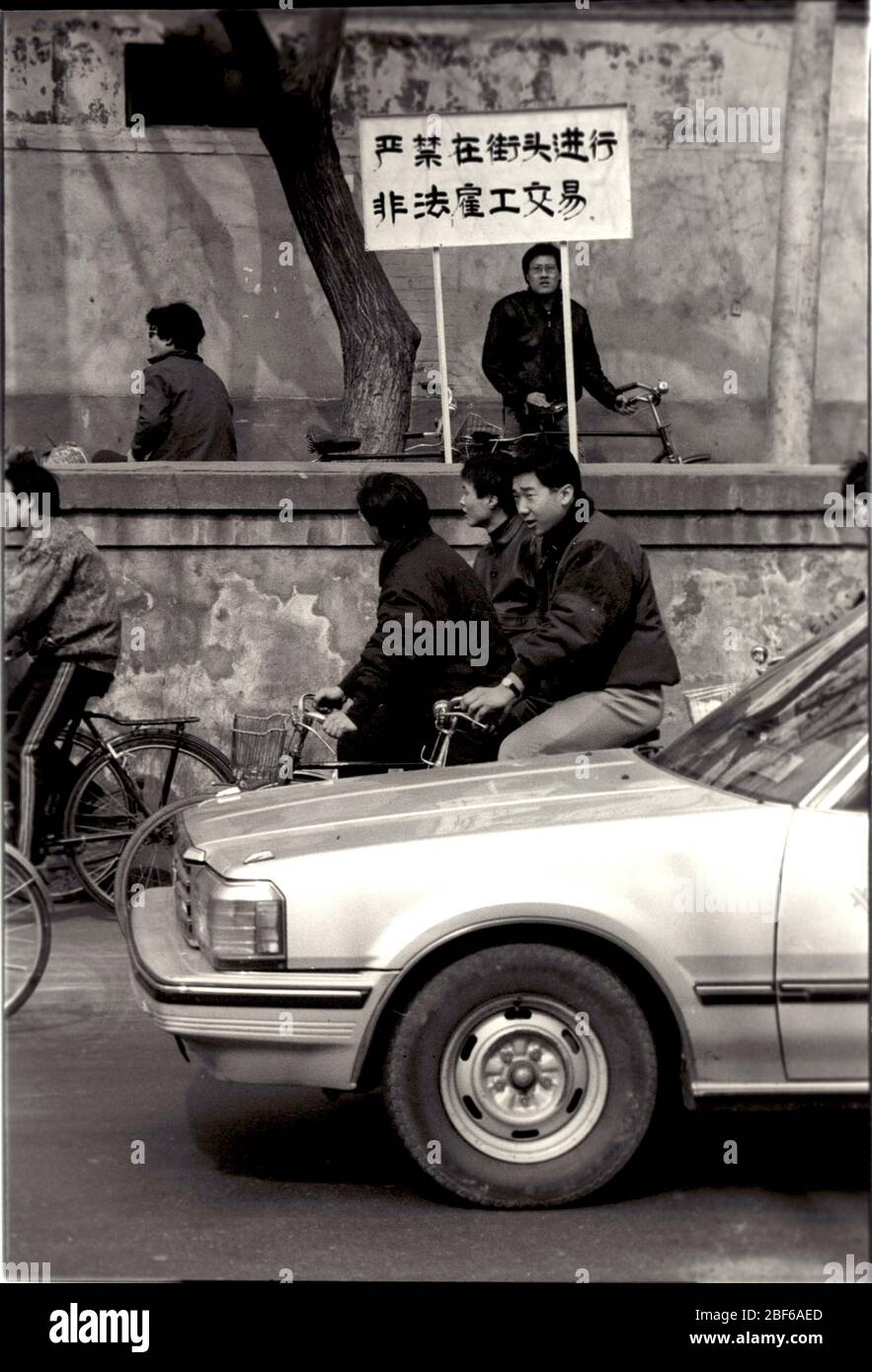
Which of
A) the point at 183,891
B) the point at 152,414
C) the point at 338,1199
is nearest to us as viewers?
the point at 338,1199

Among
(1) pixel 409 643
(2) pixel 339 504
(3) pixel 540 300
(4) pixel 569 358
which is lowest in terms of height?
(1) pixel 409 643

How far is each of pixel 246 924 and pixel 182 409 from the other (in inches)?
208

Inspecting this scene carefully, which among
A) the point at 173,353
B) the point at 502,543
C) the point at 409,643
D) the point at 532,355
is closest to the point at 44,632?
the point at 409,643

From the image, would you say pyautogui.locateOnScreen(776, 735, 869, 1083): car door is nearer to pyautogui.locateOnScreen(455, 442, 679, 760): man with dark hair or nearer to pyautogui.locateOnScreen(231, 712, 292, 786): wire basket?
pyautogui.locateOnScreen(455, 442, 679, 760): man with dark hair

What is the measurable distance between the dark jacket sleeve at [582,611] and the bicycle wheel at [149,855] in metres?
1.34

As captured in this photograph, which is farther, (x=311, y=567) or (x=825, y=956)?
(x=311, y=567)

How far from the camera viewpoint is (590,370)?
9.36 meters

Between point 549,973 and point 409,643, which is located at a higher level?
point 409,643

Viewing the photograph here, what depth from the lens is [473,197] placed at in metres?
7.96

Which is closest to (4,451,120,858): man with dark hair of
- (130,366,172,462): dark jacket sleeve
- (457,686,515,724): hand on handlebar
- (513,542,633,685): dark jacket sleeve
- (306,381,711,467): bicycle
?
(457,686,515,724): hand on handlebar

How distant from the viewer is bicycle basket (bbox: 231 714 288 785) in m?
6.97

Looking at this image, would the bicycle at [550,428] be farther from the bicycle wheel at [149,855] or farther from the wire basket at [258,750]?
the bicycle wheel at [149,855]

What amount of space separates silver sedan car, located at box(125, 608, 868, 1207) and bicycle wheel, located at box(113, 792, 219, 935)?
2.30 m

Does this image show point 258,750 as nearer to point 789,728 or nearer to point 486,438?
point 789,728
